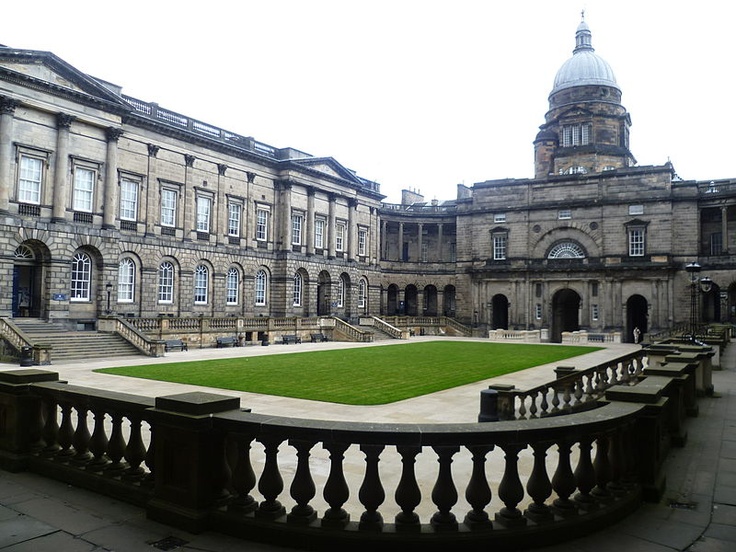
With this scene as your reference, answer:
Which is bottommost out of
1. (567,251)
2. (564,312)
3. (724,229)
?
(564,312)

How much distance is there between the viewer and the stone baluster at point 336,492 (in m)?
4.80

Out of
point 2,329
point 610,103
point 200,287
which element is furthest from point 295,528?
point 610,103

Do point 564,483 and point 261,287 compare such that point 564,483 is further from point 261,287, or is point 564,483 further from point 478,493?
point 261,287

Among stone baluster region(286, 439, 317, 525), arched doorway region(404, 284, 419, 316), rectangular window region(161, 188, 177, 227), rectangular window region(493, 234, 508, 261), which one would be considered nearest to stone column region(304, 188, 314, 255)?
rectangular window region(161, 188, 177, 227)

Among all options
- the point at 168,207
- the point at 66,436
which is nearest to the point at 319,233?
the point at 168,207

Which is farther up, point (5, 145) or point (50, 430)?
point (5, 145)

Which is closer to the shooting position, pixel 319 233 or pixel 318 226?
pixel 318 226

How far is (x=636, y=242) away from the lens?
52594 mm

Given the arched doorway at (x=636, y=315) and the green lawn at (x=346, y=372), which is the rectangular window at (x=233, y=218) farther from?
the arched doorway at (x=636, y=315)

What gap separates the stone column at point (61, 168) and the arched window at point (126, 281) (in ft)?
15.9

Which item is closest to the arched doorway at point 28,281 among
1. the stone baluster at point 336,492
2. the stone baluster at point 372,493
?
the stone baluster at point 336,492

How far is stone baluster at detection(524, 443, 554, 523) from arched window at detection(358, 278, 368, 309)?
166 ft

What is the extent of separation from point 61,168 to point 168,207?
7.81 meters

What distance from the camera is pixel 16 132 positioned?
3019 cm
